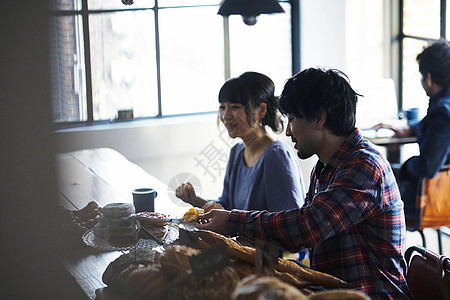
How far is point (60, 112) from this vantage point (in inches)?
22.2

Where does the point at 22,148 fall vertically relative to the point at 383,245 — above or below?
above

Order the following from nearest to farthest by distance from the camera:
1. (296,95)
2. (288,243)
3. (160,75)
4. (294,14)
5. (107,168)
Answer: (288,243) → (296,95) → (107,168) → (160,75) → (294,14)

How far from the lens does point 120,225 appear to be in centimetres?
166

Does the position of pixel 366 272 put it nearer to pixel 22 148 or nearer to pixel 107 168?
pixel 22 148

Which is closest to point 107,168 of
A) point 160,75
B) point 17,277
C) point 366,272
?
point 160,75

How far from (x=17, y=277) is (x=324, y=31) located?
14.2 ft

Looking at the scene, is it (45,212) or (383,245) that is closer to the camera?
(45,212)

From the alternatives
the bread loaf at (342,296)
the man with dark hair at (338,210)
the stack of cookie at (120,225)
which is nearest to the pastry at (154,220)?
the stack of cookie at (120,225)

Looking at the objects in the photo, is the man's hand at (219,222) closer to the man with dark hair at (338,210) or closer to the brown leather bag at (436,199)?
the man with dark hair at (338,210)

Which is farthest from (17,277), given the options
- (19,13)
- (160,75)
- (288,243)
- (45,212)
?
(160,75)

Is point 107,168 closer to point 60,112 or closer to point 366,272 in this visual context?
point 366,272

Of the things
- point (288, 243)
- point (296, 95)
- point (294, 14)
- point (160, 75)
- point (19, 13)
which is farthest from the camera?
point (294, 14)

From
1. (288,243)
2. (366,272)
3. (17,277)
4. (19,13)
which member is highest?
(19,13)

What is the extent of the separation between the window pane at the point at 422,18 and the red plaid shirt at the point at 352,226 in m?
2.84
